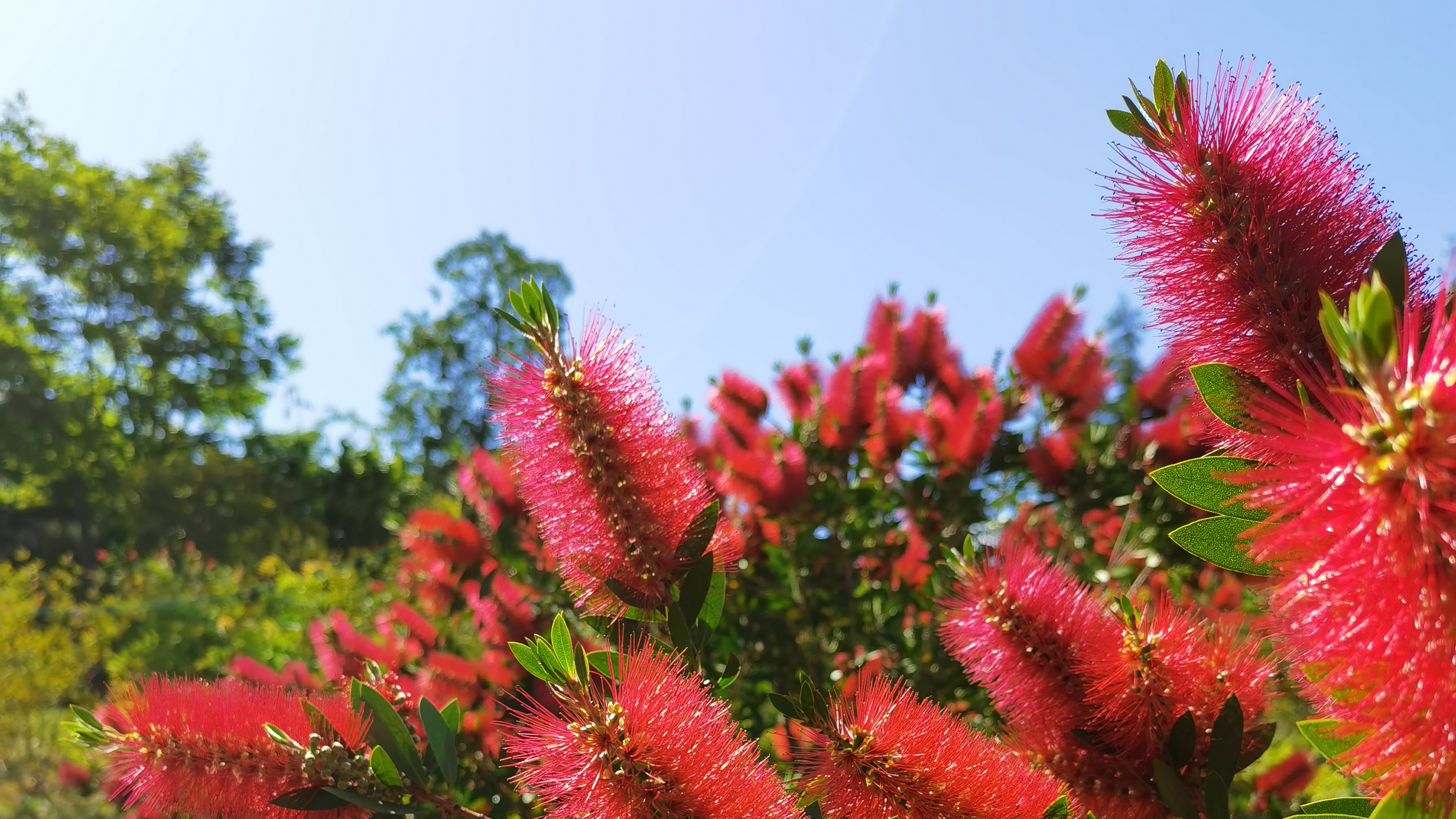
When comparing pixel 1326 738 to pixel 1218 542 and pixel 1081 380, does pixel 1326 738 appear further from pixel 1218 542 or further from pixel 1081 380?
pixel 1081 380

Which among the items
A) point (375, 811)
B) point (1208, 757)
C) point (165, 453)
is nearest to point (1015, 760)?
point (1208, 757)

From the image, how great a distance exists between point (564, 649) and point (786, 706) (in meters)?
0.32

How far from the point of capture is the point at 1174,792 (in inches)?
29.6

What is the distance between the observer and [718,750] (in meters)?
0.64

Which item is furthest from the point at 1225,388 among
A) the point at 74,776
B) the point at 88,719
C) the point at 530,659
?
the point at 74,776

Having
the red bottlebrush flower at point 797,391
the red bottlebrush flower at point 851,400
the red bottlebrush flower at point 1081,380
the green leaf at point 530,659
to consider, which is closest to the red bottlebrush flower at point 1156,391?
the red bottlebrush flower at point 1081,380

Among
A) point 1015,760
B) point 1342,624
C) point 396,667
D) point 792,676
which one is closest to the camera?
point 1342,624

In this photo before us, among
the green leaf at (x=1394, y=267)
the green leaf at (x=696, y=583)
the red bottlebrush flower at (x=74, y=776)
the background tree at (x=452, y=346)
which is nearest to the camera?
the green leaf at (x=1394, y=267)

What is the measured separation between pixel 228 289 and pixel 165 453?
5.45 m

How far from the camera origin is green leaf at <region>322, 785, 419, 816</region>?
78 centimetres

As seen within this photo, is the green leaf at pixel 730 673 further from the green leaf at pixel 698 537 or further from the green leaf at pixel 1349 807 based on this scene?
the green leaf at pixel 1349 807

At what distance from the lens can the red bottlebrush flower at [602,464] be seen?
33.0 inches

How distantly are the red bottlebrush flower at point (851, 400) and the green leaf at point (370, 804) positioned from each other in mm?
1755

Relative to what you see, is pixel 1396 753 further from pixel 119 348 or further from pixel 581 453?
pixel 119 348
